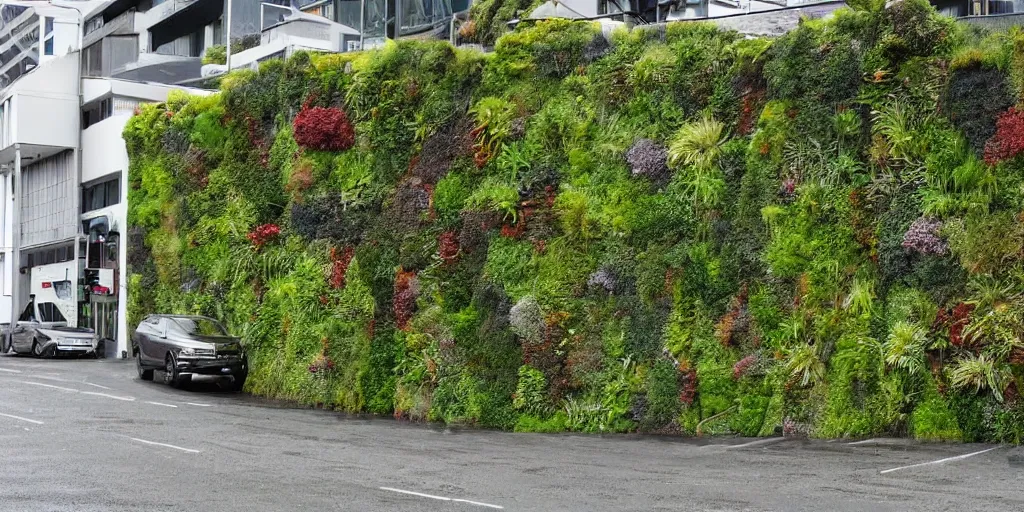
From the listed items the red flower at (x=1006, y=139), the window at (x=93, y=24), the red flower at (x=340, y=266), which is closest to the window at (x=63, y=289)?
the red flower at (x=340, y=266)

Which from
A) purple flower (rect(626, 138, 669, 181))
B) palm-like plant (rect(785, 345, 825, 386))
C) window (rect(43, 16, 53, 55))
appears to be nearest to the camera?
palm-like plant (rect(785, 345, 825, 386))

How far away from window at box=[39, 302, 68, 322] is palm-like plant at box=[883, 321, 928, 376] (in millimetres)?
37545

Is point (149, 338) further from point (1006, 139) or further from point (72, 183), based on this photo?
point (1006, 139)

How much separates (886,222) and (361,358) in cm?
1241

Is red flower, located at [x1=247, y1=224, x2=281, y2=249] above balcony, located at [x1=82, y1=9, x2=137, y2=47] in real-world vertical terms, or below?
below

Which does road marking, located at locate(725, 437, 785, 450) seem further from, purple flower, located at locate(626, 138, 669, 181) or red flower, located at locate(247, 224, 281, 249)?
red flower, located at locate(247, 224, 281, 249)

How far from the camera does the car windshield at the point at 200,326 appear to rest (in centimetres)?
2967

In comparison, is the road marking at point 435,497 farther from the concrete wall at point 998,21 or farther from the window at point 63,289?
the window at point 63,289

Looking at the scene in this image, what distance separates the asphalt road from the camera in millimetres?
12133

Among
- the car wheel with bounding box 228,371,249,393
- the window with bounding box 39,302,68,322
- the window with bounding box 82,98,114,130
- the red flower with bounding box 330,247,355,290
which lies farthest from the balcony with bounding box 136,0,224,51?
the red flower with bounding box 330,247,355,290

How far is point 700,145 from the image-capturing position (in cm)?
2216

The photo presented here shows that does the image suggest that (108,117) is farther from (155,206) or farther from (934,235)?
(934,235)

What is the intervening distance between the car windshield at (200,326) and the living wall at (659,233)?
3.44 feet

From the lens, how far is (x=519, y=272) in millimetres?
23984
